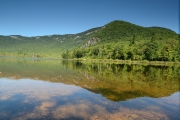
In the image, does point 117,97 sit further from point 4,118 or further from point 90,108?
point 4,118

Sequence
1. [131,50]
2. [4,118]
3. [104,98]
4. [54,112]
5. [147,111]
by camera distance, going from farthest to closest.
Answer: [131,50], [104,98], [147,111], [54,112], [4,118]

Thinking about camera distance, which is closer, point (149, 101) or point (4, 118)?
point (4, 118)

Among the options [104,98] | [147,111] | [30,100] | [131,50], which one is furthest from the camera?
[131,50]

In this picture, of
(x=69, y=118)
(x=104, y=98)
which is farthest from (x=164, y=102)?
(x=69, y=118)

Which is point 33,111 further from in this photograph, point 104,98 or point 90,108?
point 104,98

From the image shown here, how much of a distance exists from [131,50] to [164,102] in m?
94.5

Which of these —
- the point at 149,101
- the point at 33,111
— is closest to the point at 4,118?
the point at 33,111

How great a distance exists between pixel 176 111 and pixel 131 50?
9685cm

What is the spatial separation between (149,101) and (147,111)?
2.92 meters

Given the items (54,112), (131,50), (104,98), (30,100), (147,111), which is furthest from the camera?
(131,50)

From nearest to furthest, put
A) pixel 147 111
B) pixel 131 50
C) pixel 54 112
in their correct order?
pixel 54 112 < pixel 147 111 < pixel 131 50

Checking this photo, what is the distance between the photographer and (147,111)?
40.2 ft

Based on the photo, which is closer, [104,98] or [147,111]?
[147,111]

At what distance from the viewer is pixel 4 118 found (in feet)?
32.5
